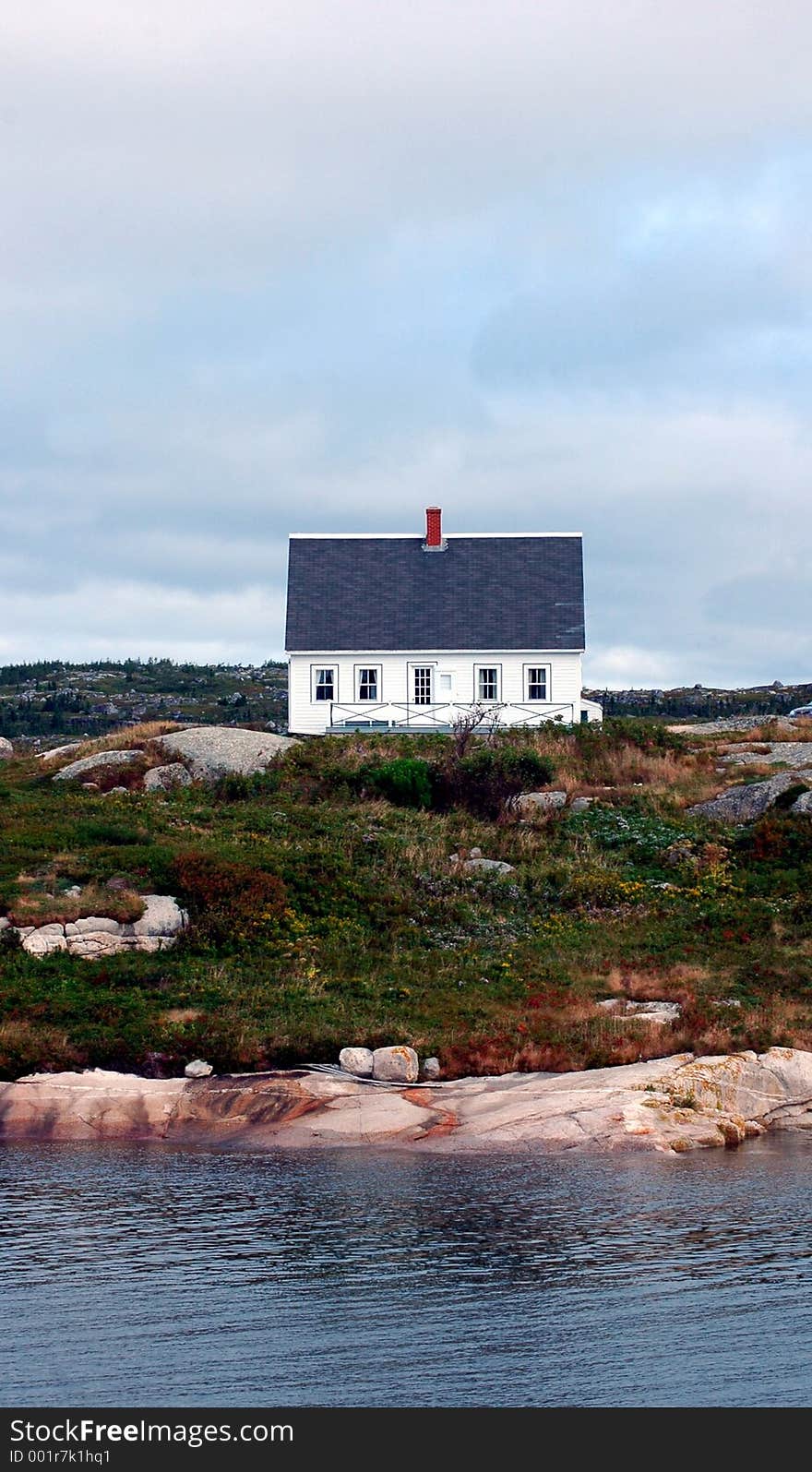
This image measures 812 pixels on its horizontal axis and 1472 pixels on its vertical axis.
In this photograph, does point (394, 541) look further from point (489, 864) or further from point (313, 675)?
point (489, 864)

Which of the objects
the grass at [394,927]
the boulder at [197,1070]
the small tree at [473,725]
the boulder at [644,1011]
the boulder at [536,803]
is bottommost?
the boulder at [197,1070]

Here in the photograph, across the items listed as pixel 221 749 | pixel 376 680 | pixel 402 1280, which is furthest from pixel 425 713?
pixel 402 1280

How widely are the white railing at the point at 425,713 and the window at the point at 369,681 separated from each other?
0.42 m

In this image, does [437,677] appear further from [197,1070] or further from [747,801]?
[197,1070]

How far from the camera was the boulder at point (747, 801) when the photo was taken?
34.8 m

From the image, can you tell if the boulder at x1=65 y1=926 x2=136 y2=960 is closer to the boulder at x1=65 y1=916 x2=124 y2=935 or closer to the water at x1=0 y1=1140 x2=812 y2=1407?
the boulder at x1=65 y1=916 x2=124 y2=935

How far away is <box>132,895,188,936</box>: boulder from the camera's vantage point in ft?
84.0

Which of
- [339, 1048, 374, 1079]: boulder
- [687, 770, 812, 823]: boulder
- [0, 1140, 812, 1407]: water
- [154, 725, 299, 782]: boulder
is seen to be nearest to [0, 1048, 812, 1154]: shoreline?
[339, 1048, 374, 1079]: boulder

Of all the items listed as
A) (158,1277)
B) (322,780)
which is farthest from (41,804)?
(158,1277)

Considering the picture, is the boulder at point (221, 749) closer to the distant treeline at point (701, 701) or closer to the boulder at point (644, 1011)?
the boulder at point (644, 1011)

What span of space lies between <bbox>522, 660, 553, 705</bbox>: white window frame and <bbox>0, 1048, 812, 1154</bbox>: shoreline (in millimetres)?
33758

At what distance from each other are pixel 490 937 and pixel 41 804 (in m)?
11.7

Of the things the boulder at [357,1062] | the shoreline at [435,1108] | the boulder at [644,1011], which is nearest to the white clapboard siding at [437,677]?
the boulder at [644,1011]
